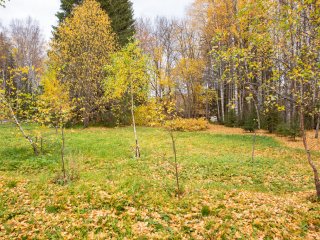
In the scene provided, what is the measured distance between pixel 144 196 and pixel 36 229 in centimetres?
242

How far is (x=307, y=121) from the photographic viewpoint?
750 inches

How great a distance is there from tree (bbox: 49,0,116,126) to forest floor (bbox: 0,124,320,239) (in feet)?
33.1

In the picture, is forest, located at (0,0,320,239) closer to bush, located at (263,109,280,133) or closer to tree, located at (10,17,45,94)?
bush, located at (263,109,280,133)

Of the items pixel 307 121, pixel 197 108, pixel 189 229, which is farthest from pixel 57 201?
pixel 197 108

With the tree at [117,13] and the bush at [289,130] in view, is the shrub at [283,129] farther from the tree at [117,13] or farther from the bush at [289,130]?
the tree at [117,13]

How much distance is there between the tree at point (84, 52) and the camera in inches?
755

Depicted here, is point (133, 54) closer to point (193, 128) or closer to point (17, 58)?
point (193, 128)

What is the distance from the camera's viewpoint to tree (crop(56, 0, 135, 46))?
2261 cm

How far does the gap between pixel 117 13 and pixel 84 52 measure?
25.5 feet

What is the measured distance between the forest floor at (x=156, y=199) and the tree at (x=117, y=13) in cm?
1709

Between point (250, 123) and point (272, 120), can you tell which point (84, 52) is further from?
point (272, 120)

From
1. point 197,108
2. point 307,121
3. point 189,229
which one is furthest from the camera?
point 197,108

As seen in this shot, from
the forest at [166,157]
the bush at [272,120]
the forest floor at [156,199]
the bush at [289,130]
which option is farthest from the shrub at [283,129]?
the forest floor at [156,199]

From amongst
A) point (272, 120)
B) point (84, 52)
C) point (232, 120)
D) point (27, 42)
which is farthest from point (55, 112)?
point (27, 42)
